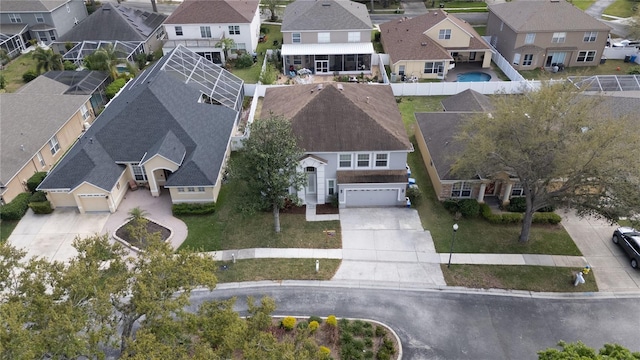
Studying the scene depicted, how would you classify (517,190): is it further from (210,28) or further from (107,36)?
(107,36)

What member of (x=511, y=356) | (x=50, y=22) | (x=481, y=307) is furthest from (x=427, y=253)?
(x=50, y=22)

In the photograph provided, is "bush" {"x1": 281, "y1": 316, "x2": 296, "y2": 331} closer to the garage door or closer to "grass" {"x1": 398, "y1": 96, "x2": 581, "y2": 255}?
"grass" {"x1": 398, "y1": 96, "x2": 581, "y2": 255}

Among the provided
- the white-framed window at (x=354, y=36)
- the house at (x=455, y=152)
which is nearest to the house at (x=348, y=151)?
the house at (x=455, y=152)

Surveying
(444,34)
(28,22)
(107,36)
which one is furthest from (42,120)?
(444,34)

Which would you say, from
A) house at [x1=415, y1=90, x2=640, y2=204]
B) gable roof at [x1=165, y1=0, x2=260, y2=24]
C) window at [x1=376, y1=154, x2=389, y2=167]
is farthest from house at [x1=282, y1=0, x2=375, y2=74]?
window at [x1=376, y1=154, x2=389, y2=167]

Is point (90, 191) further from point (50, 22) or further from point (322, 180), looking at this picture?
point (50, 22)

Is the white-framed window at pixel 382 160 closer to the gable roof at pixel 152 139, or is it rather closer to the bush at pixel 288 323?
the gable roof at pixel 152 139
